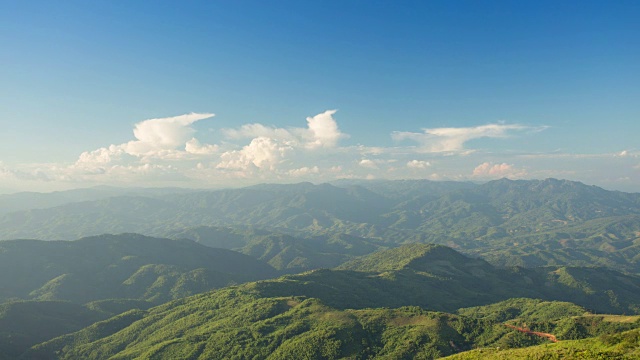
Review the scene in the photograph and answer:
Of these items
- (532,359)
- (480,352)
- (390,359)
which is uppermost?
(532,359)

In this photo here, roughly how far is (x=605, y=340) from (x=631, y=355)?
109 ft

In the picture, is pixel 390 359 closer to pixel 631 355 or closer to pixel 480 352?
pixel 480 352

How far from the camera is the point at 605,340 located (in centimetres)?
12312

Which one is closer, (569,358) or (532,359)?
(569,358)

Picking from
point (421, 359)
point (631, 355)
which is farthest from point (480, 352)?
point (421, 359)

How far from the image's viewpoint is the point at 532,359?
10650 cm

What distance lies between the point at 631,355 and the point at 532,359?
76.5 ft

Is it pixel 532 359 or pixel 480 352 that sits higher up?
pixel 532 359

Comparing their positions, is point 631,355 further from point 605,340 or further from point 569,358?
point 605,340

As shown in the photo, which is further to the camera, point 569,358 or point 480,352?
point 480,352

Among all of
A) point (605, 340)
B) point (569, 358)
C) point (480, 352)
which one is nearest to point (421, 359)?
point (480, 352)

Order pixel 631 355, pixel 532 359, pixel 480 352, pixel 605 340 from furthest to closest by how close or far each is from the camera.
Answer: pixel 480 352 < pixel 605 340 < pixel 532 359 < pixel 631 355

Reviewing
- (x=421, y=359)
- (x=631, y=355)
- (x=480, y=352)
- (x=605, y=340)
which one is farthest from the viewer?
(x=421, y=359)

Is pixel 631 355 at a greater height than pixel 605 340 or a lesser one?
greater
